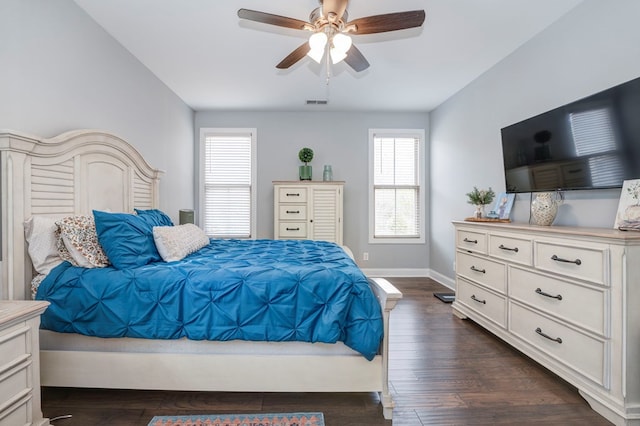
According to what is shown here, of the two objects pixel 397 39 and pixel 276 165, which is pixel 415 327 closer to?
pixel 397 39

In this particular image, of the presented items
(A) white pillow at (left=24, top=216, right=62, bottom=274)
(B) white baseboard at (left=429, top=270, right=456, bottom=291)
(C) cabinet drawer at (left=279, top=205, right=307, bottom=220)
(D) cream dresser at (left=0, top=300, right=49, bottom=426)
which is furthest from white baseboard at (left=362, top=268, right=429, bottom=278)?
(D) cream dresser at (left=0, top=300, right=49, bottom=426)

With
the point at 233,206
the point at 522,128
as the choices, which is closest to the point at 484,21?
the point at 522,128

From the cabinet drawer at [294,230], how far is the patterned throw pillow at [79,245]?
2.67m

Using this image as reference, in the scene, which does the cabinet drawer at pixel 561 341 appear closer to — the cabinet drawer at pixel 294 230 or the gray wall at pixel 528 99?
the gray wall at pixel 528 99

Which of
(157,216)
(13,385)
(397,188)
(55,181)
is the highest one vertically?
(397,188)

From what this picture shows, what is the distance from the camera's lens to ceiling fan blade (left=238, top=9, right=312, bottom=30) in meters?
1.99

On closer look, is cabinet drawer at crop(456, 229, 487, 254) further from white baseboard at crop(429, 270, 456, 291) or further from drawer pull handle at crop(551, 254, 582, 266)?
white baseboard at crop(429, 270, 456, 291)

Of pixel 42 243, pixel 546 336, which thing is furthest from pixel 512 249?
pixel 42 243

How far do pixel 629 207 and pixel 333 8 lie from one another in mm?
2149

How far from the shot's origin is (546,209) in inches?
93.4

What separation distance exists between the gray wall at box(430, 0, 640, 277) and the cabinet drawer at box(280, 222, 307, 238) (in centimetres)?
205

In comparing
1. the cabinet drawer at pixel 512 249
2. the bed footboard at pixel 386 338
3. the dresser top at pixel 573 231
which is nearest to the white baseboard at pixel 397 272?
the dresser top at pixel 573 231

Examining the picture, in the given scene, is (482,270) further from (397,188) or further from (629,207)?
(397,188)

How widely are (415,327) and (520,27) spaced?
2798 millimetres
